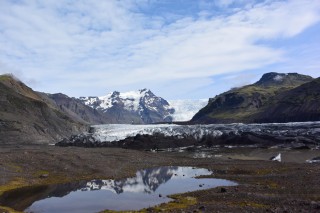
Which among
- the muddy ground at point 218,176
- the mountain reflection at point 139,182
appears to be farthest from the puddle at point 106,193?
the muddy ground at point 218,176

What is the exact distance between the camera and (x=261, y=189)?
44.8 m

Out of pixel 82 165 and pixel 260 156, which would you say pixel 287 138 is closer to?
pixel 260 156

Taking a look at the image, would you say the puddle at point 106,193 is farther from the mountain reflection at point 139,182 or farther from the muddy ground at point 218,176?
the muddy ground at point 218,176

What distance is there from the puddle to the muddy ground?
3485 millimetres

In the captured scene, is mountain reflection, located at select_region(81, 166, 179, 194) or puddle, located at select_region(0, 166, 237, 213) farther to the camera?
mountain reflection, located at select_region(81, 166, 179, 194)

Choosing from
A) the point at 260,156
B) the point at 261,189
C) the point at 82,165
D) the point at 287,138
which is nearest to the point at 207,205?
the point at 261,189

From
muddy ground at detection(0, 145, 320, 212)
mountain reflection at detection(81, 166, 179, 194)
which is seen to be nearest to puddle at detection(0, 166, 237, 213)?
mountain reflection at detection(81, 166, 179, 194)

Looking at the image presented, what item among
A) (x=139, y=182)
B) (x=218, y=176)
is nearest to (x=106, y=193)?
(x=139, y=182)

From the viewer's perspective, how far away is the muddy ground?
1413 inches

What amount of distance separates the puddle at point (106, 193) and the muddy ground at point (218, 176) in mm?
3485

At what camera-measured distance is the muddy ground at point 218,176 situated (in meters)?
35.9

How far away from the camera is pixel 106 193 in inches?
1976

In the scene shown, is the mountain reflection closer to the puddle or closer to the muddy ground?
the puddle

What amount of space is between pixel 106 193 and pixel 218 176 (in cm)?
1988
